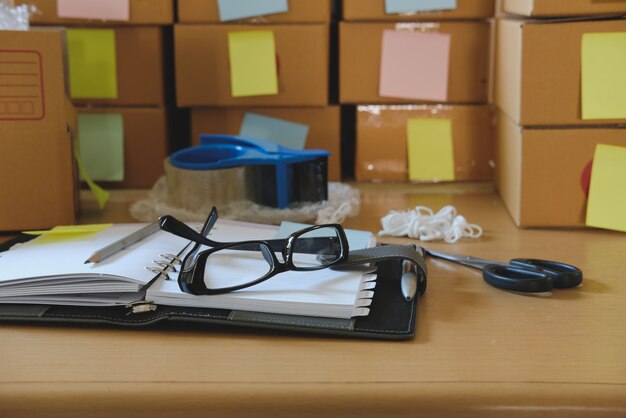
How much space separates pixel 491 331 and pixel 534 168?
366 mm

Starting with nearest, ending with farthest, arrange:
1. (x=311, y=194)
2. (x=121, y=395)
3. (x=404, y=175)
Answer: (x=121, y=395) → (x=311, y=194) → (x=404, y=175)

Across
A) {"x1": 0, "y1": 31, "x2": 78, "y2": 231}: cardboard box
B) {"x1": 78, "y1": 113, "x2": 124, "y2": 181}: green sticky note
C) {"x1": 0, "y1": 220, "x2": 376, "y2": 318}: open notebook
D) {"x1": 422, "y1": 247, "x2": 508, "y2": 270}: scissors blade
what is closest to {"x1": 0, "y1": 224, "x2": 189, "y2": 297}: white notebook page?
{"x1": 0, "y1": 220, "x2": 376, "y2": 318}: open notebook

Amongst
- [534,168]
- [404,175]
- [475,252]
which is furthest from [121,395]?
[404,175]

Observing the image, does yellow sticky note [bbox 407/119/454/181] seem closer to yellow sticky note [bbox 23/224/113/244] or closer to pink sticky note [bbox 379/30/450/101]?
pink sticky note [bbox 379/30/450/101]

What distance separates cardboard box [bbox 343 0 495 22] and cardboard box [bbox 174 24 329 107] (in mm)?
45

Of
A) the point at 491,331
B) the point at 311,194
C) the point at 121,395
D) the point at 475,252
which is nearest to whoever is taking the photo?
the point at 121,395

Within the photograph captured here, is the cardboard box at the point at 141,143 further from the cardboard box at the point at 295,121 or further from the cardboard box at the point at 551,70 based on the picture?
the cardboard box at the point at 551,70

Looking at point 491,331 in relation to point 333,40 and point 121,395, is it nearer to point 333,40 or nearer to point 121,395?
point 121,395

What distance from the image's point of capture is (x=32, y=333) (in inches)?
25.6

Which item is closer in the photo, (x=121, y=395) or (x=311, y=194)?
(x=121, y=395)

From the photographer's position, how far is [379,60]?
3.78 feet

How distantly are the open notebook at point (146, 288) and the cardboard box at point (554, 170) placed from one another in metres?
0.34

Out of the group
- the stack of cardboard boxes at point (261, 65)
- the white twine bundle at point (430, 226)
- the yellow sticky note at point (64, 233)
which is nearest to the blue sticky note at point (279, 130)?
the stack of cardboard boxes at point (261, 65)

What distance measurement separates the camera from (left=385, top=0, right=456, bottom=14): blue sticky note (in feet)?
3.70
